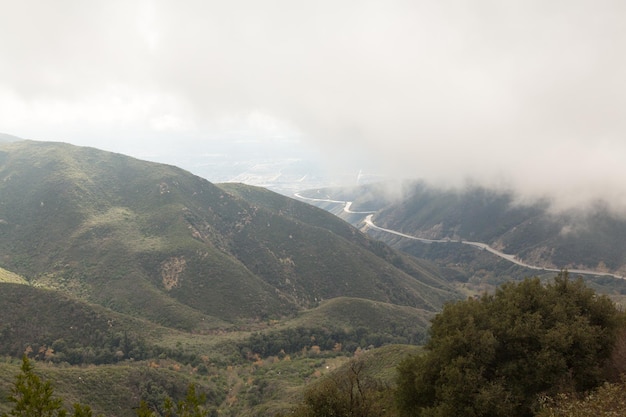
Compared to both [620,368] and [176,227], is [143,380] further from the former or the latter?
[176,227]

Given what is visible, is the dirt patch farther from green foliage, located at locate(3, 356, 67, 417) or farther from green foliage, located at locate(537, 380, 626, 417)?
green foliage, located at locate(537, 380, 626, 417)

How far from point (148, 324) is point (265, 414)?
162 feet

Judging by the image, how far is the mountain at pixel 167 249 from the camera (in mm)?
113938

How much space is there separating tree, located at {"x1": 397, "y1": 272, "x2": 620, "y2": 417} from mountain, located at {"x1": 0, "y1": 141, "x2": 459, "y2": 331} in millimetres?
84681

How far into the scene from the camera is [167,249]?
12950 cm

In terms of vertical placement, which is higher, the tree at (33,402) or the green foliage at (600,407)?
the green foliage at (600,407)

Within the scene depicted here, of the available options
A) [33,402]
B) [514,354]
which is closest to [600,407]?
[514,354]

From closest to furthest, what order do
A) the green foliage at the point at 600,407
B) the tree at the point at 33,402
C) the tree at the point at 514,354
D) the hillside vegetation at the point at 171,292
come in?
the tree at the point at 33,402, the green foliage at the point at 600,407, the tree at the point at 514,354, the hillside vegetation at the point at 171,292

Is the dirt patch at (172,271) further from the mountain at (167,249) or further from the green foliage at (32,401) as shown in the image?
the green foliage at (32,401)

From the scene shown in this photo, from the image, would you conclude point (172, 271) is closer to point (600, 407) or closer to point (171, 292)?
point (171, 292)

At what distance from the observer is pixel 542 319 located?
32688 millimetres

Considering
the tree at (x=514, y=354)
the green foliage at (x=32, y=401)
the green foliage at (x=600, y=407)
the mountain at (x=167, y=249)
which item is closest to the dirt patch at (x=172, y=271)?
the mountain at (x=167, y=249)

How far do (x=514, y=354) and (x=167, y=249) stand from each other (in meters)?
119

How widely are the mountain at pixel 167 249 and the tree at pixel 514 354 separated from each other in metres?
84.7
